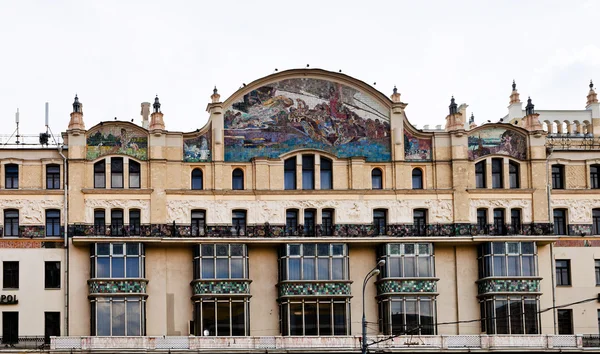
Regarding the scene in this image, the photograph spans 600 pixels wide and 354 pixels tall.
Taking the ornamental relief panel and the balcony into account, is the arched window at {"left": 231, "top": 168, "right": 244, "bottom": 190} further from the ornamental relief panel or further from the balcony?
the balcony

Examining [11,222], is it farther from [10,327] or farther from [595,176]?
[595,176]

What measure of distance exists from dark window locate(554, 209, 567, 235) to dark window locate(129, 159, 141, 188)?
2679 cm

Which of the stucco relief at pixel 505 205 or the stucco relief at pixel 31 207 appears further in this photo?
the stucco relief at pixel 505 205

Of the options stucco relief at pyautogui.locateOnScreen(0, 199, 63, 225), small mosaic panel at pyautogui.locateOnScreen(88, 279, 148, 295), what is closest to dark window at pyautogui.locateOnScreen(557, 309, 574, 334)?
small mosaic panel at pyautogui.locateOnScreen(88, 279, 148, 295)

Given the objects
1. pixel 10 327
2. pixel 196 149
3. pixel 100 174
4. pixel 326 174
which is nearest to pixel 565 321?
pixel 326 174

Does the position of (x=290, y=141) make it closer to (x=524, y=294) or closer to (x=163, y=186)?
(x=163, y=186)

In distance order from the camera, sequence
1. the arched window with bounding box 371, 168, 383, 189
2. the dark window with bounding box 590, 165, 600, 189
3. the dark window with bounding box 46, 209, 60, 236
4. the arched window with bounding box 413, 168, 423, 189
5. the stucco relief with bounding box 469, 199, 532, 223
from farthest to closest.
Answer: the dark window with bounding box 590, 165, 600, 189 → the arched window with bounding box 413, 168, 423, 189 → the arched window with bounding box 371, 168, 383, 189 → the stucco relief with bounding box 469, 199, 532, 223 → the dark window with bounding box 46, 209, 60, 236

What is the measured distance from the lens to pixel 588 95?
87375 mm

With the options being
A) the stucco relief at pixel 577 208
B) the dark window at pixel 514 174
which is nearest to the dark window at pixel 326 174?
the dark window at pixel 514 174

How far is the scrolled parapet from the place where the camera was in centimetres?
6681

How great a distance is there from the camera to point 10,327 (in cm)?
6562

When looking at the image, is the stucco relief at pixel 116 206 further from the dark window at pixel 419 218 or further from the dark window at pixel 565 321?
the dark window at pixel 565 321

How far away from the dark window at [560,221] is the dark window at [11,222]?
34026 mm

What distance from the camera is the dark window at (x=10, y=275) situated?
66188 millimetres
